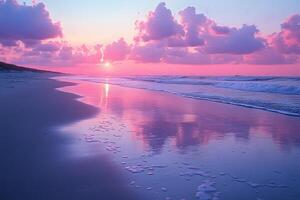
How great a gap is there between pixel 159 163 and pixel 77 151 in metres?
1.88

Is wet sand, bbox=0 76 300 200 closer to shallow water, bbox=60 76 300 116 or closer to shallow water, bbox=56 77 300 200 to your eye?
shallow water, bbox=56 77 300 200

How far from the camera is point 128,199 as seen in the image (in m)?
4.51

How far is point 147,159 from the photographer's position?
6.38m

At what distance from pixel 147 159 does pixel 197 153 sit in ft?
3.69

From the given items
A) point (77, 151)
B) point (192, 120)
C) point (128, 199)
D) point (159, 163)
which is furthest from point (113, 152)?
point (192, 120)

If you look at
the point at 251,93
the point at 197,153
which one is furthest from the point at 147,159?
the point at 251,93

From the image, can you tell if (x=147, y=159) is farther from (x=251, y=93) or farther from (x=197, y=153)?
(x=251, y=93)

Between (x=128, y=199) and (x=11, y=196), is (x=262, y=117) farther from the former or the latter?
(x=11, y=196)

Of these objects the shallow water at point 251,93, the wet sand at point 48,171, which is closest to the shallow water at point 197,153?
the wet sand at point 48,171

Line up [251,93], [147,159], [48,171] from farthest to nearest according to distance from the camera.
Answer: [251,93] → [147,159] → [48,171]

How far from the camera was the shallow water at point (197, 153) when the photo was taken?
194 inches

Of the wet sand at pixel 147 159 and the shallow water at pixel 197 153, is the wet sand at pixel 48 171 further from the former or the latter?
the shallow water at pixel 197 153

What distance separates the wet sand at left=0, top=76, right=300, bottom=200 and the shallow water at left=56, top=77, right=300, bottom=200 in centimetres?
1

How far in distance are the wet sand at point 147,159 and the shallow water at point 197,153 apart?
0.01m
